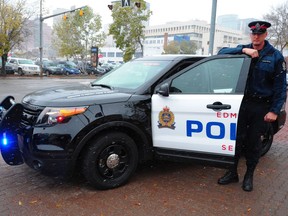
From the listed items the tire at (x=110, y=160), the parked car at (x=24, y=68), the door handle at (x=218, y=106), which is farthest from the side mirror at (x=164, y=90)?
the parked car at (x=24, y=68)

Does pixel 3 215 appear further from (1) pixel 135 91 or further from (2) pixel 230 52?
(2) pixel 230 52

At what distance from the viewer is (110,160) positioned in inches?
142

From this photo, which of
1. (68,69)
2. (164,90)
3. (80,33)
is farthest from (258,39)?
(80,33)

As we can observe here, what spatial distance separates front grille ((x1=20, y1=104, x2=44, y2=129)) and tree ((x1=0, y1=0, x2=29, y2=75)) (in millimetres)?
23492

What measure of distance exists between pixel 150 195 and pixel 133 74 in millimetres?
1724

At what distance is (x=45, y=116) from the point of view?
3.29 metres

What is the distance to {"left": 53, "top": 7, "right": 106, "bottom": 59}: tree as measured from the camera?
124ft

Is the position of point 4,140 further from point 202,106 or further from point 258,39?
point 258,39

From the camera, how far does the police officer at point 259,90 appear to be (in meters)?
3.43

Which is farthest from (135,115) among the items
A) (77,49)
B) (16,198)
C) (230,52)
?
(77,49)

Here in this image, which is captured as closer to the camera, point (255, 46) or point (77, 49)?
point (255, 46)

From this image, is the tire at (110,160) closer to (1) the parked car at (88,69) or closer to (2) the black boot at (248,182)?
(2) the black boot at (248,182)

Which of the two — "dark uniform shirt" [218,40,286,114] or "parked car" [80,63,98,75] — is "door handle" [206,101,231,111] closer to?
"dark uniform shirt" [218,40,286,114]

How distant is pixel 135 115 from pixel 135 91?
335 millimetres
